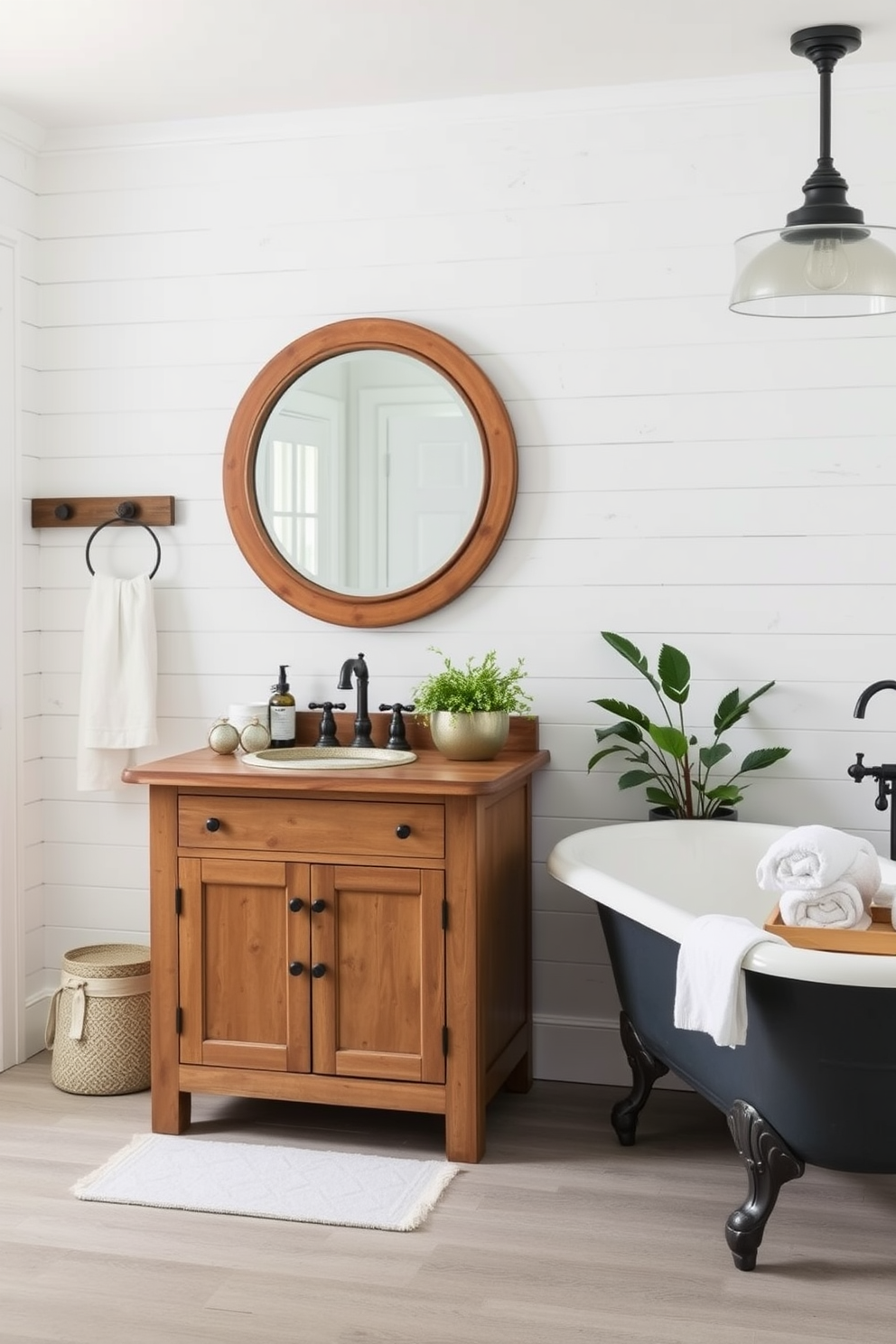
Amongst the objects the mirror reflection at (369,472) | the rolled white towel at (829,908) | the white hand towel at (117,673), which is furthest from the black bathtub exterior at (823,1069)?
the white hand towel at (117,673)

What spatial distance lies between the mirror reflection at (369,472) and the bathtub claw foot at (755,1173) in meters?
1.64

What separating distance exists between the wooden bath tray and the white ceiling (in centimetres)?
194

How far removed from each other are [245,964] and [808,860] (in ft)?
4.28

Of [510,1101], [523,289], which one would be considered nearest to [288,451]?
[523,289]

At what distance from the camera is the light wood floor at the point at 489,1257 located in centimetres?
235

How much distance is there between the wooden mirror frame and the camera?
3533 mm

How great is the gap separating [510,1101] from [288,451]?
1789 mm

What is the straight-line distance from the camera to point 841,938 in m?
2.47

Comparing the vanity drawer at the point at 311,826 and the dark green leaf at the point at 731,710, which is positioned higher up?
the dark green leaf at the point at 731,710

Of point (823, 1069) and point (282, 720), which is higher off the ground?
point (282, 720)

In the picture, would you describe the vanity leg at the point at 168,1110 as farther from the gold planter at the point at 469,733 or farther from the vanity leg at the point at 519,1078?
the gold planter at the point at 469,733

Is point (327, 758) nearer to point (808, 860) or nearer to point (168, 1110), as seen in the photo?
point (168, 1110)

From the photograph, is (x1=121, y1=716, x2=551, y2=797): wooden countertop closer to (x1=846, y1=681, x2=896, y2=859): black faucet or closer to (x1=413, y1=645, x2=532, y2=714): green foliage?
(x1=413, y1=645, x2=532, y2=714): green foliage

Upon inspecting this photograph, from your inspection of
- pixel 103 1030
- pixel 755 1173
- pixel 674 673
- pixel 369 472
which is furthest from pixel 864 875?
pixel 103 1030
